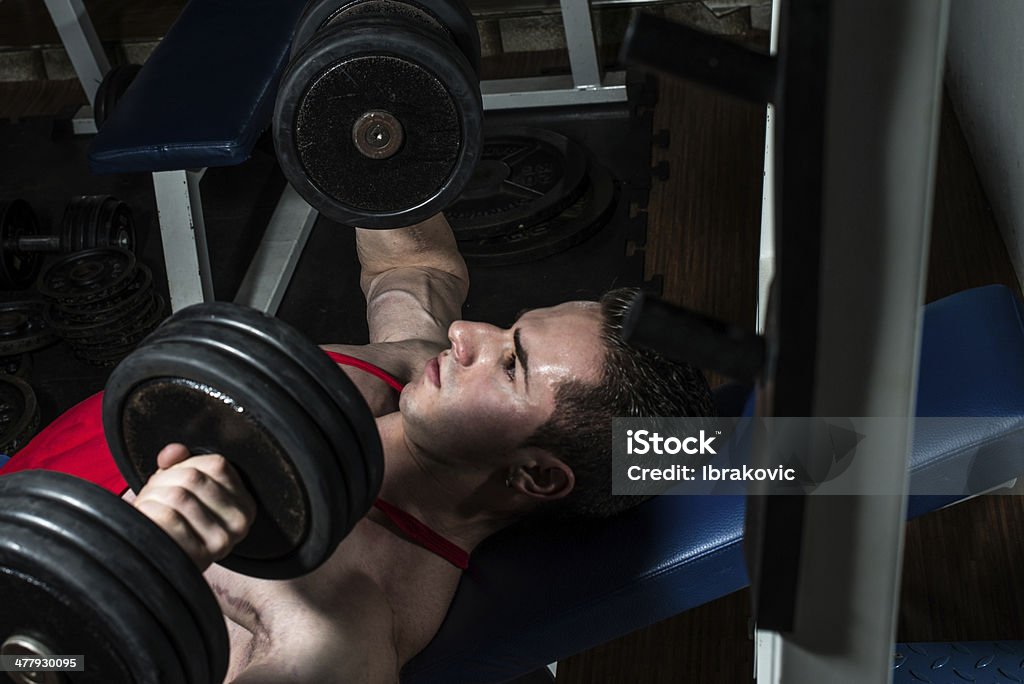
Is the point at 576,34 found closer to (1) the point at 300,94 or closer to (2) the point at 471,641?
(1) the point at 300,94

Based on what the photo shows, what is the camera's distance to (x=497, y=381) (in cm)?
134

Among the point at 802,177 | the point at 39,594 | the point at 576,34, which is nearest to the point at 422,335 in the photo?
the point at 39,594

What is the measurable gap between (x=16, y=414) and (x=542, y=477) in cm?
151

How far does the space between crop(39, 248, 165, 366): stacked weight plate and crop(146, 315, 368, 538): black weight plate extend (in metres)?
1.73

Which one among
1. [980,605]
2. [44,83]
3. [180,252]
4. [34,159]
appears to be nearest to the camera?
[980,605]

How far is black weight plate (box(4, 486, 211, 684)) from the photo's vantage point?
80cm

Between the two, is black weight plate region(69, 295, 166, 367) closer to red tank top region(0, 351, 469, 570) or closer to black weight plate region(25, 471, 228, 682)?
red tank top region(0, 351, 469, 570)

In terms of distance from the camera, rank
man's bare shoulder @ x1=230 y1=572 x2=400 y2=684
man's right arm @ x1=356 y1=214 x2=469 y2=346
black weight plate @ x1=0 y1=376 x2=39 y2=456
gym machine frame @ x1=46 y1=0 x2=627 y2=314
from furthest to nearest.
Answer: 1. gym machine frame @ x1=46 y1=0 x2=627 y2=314
2. black weight plate @ x1=0 y1=376 x2=39 y2=456
3. man's right arm @ x1=356 y1=214 x2=469 y2=346
4. man's bare shoulder @ x1=230 y1=572 x2=400 y2=684

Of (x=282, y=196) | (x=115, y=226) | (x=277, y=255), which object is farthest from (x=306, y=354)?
(x=282, y=196)

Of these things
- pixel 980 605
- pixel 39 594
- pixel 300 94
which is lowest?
pixel 980 605

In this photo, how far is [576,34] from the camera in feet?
10.4

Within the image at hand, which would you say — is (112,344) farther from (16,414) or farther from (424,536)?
(424,536)

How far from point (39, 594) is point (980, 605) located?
1.56 meters

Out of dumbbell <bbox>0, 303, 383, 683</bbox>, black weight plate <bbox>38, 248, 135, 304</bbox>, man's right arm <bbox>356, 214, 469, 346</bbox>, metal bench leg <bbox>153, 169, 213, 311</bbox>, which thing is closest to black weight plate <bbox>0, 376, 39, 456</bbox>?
black weight plate <bbox>38, 248, 135, 304</bbox>
